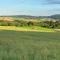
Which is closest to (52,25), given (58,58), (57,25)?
(57,25)

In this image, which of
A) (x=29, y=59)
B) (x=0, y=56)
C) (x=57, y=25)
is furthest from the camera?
(x=57, y=25)

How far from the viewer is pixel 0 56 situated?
39.7 ft

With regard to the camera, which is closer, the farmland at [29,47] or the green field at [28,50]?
the green field at [28,50]

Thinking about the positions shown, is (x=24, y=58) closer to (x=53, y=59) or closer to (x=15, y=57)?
(x=15, y=57)

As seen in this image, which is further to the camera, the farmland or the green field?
the farmland

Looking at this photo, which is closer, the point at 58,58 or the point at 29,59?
the point at 29,59

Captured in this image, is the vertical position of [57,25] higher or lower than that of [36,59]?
lower

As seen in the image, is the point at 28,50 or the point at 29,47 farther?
the point at 29,47

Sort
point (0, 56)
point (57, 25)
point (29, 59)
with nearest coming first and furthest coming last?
point (29, 59)
point (0, 56)
point (57, 25)

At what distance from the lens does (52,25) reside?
105m

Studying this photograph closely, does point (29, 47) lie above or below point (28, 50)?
below

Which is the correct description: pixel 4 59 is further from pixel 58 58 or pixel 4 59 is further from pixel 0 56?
pixel 58 58

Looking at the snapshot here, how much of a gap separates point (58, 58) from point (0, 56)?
2.72m

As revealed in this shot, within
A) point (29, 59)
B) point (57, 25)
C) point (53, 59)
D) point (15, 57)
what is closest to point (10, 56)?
point (15, 57)
